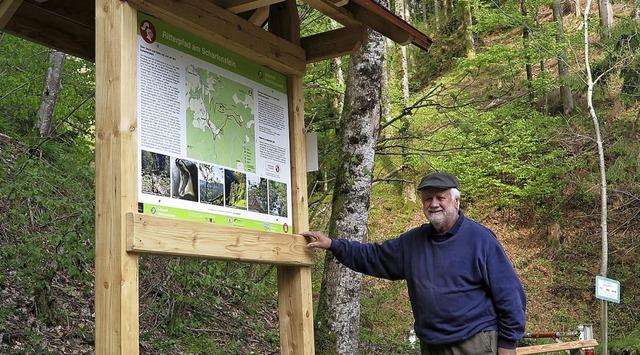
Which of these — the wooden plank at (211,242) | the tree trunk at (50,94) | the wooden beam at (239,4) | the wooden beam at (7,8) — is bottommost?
the wooden plank at (211,242)

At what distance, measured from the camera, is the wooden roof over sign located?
12.9 ft

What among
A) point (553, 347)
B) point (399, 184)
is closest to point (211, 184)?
point (553, 347)

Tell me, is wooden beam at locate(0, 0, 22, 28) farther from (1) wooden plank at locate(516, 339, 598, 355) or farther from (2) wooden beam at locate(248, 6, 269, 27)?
(1) wooden plank at locate(516, 339, 598, 355)

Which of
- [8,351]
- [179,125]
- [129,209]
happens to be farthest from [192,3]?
[8,351]

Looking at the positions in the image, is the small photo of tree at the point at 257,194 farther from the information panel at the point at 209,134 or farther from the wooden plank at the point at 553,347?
the wooden plank at the point at 553,347

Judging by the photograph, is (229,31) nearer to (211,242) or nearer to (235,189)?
(235,189)

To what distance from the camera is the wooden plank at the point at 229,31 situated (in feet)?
11.4

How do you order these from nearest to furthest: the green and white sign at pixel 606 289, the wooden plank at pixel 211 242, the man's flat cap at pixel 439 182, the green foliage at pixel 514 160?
the wooden plank at pixel 211 242 < the man's flat cap at pixel 439 182 < the green and white sign at pixel 606 289 < the green foliage at pixel 514 160

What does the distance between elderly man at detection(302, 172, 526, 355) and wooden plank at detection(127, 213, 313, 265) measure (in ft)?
2.56

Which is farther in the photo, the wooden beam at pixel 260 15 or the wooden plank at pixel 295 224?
the wooden beam at pixel 260 15

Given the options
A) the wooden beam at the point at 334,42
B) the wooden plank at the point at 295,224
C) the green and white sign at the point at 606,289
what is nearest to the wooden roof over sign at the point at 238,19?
the wooden beam at the point at 334,42

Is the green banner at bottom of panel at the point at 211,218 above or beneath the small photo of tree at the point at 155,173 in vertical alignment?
beneath

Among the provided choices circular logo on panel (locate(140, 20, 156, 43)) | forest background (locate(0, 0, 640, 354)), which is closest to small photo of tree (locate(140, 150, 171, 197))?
circular logo on panel (locate(140, 20, 156, 43))

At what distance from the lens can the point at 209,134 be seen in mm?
3723
